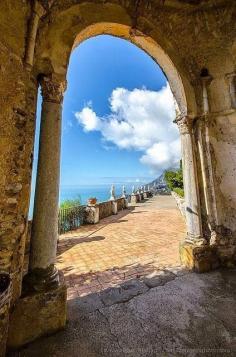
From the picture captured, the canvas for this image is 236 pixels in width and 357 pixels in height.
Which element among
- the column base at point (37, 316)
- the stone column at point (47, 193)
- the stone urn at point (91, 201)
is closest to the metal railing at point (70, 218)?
the stone urn at point (91, 201)

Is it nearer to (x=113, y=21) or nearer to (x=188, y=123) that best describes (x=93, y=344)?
(x=188, y=123)

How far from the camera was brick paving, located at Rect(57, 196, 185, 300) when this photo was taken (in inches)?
167

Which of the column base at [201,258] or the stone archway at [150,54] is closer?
the stone archway at [150,54]

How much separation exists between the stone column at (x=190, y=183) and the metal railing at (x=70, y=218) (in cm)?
684

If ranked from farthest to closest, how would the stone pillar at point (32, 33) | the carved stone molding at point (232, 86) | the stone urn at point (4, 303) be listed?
1. the carved stone molding at point (232, 86)
2. the stone pillar at point (32, 33)
3. the stone urn at point (4, 303)

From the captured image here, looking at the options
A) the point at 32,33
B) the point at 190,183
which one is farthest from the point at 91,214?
the point at 32,33

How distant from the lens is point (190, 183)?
4652 millimetres

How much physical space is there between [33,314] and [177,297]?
222 centimetres

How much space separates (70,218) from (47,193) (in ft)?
25.9

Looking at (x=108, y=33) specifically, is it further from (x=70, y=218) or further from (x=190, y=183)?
(x=70, y=218)

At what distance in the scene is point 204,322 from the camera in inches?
107

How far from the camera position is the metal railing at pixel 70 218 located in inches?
387

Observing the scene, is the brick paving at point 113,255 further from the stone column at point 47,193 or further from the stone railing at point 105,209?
the stone railing at point 105,209

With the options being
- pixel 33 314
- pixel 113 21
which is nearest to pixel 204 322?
pixel 33 314
